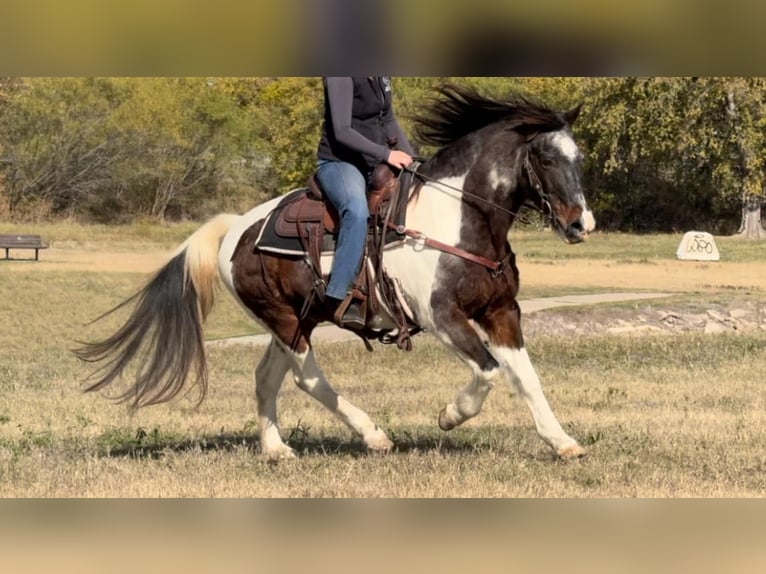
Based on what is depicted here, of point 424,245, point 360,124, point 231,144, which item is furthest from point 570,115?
point 231,144

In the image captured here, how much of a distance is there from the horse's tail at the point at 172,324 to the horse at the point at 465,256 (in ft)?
0.80

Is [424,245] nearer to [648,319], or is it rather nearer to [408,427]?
[408,427]

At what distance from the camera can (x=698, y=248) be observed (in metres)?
24.8

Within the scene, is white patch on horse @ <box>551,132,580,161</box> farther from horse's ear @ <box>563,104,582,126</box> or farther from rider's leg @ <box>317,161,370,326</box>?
rider's leg @ <box>317,161,370,326</box>

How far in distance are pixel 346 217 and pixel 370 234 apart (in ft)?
0.61

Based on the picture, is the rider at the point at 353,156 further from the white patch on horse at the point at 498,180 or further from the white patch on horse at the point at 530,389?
the white patch on horse at the point at 530,389

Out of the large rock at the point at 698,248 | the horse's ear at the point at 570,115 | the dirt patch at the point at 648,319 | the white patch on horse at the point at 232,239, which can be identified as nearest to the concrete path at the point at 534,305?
the dirt patch at the point at 648,319

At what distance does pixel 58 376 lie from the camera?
1233cm

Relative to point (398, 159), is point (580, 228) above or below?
below
